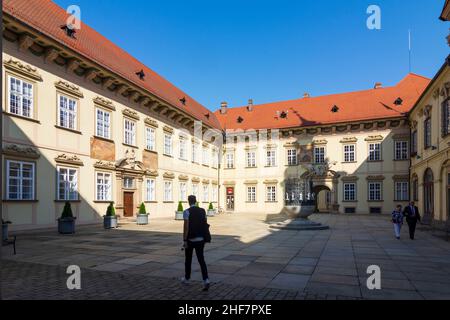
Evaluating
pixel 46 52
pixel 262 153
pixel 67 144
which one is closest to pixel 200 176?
pixel 262 153

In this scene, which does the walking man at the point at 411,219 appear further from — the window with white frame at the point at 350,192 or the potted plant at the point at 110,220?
the window with white frame at the point at 350,192

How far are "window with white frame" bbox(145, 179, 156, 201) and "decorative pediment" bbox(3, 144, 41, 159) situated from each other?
9.74 meters

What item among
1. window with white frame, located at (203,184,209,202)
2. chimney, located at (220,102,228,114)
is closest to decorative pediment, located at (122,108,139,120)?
window with white frame, located at (203,184,209,202)

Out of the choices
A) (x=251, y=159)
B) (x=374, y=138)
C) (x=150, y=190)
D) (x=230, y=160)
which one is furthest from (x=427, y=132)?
(x=230, y=160)

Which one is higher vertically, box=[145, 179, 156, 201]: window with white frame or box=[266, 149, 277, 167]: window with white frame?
box=[266, 149, 277, 167]: window with white frame

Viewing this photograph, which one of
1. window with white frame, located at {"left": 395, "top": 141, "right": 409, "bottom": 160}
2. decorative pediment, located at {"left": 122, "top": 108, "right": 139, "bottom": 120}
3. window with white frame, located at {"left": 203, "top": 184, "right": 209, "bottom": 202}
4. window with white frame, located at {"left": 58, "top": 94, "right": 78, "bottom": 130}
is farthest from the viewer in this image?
window with white frame, located at {"left": 203, "top": 184, "right": 209, "bottom": 202}

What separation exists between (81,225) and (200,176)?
1677 cm

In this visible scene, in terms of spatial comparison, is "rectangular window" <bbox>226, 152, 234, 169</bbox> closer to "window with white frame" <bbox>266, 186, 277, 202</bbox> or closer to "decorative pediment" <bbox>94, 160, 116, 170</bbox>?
"window with white frame" <bbox>266, 186, 277, 202</bbox>

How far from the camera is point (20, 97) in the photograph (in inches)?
600

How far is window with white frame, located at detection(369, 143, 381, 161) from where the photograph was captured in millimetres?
32688

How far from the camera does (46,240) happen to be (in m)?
13.1

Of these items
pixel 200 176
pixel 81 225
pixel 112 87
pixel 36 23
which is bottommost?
pixel 81 225

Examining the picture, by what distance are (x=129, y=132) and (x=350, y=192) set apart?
22295mm
